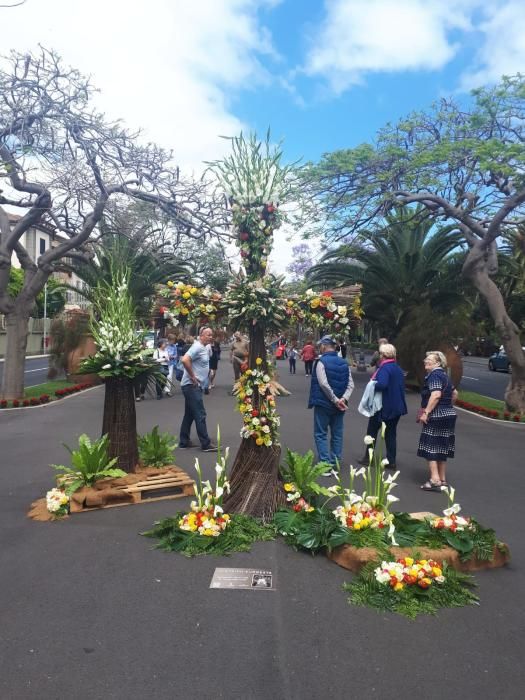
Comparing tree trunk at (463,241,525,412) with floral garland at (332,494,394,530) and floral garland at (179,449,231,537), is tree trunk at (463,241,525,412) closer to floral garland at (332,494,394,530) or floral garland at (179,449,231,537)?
floral garland at (332,494,394,530)

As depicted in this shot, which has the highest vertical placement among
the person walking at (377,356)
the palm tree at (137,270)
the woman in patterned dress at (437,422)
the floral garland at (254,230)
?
the palm tree at (137,270)

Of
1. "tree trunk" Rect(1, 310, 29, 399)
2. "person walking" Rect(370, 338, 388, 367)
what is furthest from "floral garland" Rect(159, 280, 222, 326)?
"tree trunk" Rect(1, 310, 29, 399)

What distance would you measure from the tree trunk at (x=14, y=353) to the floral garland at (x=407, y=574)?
11587 mm

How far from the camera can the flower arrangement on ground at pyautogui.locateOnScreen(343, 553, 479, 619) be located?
3.64m

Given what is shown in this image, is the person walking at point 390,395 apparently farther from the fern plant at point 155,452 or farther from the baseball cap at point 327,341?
the fern plant at point 155,452

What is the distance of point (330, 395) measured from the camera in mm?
6613

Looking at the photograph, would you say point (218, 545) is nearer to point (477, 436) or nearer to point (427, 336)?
point (477, 436)

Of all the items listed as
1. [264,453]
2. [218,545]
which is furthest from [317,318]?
[218,545]

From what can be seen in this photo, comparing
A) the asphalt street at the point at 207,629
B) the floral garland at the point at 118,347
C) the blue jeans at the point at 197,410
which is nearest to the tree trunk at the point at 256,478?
the asphalt street at the point at 207,629

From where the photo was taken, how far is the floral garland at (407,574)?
3.72 m

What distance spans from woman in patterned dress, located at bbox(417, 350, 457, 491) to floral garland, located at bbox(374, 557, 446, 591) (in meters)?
2.79

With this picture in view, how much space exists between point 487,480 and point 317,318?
3.64m

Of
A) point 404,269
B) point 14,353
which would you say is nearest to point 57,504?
point 14,353

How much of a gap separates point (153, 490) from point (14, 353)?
898cm
